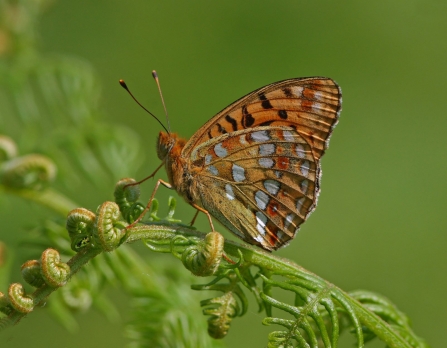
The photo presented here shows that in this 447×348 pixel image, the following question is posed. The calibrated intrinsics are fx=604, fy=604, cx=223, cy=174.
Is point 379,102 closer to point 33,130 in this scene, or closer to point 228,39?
point 228,39

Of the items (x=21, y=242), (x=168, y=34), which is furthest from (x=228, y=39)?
(x=21, y=242)

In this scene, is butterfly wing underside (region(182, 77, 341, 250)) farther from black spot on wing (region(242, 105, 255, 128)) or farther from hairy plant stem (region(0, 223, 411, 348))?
hairy plant stem (region(0, 223, 411, 348))

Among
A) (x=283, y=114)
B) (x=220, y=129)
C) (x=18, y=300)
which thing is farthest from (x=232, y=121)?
(x=18, y=300)

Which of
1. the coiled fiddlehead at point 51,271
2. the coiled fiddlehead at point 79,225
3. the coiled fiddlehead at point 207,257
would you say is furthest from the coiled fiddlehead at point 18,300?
the coiled fiddlehead at point 207,257

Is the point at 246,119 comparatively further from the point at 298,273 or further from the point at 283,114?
the point at 298,273

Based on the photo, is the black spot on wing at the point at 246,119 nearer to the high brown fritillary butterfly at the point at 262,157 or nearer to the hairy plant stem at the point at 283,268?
the high brown fritillary butterfly at the point at 262,157

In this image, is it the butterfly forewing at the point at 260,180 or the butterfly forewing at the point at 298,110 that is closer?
the butterfly forewing at the point at 260,180

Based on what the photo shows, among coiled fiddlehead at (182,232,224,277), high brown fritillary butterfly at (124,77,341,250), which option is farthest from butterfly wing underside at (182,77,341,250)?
coiled fiddlehead at (182,232,224,277)
